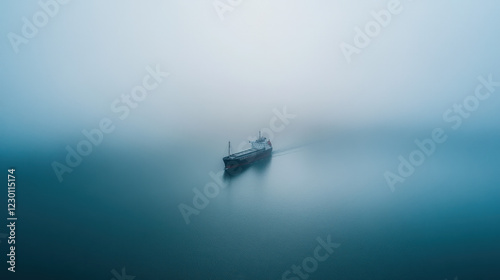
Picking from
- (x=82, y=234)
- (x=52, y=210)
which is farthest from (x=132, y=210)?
(x=52, y=210)

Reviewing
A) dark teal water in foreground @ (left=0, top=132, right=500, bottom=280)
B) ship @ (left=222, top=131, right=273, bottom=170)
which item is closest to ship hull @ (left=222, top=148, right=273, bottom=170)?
ship @ (left=222, top=131, right=273, bottom=170)

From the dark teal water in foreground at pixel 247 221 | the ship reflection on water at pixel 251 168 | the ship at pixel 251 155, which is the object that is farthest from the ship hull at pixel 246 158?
the dark teal water in foreground at pixel 247 221

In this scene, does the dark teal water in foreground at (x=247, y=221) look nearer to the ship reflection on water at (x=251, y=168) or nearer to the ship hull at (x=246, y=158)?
the ship reflection on water at (x=251, y=168)

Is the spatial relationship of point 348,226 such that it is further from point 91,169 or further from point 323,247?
point 91,169

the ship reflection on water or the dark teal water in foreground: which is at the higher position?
the ship reflection on water

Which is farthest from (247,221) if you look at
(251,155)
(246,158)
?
(251,155)

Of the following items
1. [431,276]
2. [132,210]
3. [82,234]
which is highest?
[132,210]

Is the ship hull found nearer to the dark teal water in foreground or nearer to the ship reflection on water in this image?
the ship reflection on water

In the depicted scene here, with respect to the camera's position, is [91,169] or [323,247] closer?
[323,247]
